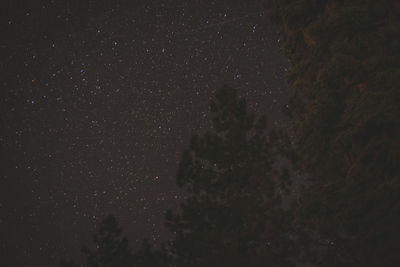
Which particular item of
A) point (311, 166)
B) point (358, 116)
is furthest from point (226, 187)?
point (358, 116)

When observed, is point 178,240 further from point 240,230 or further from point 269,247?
point 269,247

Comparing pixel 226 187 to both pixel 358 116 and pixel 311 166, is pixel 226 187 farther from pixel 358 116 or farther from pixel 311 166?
pixel 358 116

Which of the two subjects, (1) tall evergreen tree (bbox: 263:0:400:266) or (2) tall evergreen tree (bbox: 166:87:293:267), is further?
(2) tall evergreen tree (bbox: 166:87:293:267)

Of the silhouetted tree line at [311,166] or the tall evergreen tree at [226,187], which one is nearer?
the silhouetted tree line at [311,166]

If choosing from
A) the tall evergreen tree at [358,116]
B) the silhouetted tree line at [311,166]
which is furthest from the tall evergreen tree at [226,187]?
the tall evergreen tree at [358,116]

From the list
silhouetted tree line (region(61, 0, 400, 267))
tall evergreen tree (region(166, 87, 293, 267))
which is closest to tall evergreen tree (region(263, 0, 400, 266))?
silhouetted tree line (region(61, 0, 400, 267))

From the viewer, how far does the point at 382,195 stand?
5094 millimetres

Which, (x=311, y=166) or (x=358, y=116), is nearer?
(x=358, y=116)

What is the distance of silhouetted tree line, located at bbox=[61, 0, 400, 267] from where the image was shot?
17.2 feet

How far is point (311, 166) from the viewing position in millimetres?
7746

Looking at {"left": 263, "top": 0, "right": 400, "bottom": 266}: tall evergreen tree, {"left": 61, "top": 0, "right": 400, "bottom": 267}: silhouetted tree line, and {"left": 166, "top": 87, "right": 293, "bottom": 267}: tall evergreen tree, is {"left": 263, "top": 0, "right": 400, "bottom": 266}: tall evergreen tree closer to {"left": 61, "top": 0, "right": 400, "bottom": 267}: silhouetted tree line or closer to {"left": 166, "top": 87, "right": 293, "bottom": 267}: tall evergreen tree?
{"left": 61, "top": 0, "right": 400, "bottom": 267}: silhouetted tree line

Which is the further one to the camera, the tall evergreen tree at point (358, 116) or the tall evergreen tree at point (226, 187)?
the tall evergreen tree at point (226, 187)

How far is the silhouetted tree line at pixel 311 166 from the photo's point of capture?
523cm

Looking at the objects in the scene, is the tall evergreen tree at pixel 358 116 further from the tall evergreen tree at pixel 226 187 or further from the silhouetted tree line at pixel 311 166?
→ the tall evergreen tree at pixel 226 187
